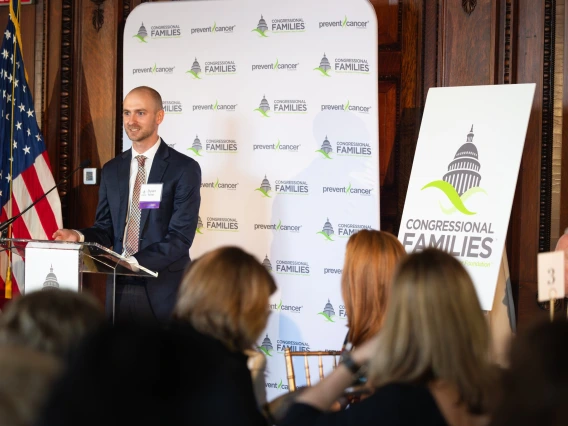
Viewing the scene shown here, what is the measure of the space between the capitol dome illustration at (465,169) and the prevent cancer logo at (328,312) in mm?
1126

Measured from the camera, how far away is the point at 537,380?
40.5 inches

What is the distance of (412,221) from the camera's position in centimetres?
459

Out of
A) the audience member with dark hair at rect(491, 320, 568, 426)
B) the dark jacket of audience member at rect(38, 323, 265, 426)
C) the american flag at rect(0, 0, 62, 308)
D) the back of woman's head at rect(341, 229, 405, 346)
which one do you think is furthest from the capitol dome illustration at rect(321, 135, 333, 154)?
the audience member with dark hair at rect(491, 320, 568, 426)

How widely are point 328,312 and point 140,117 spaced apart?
5.59ft

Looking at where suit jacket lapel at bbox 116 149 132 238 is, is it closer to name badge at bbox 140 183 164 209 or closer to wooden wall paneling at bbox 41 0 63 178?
name badge at bbox 140 183 164 209

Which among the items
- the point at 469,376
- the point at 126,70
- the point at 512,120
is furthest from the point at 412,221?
the point at 469,376

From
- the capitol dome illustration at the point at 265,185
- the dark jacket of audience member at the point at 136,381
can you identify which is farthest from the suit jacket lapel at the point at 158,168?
the dark jacket of audience member at the point at 136,381

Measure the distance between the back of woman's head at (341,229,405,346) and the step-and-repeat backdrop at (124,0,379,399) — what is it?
242 centimetres

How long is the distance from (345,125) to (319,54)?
507mm

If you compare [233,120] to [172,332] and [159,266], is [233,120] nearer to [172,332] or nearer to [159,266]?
[159,266]

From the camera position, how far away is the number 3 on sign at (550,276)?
10.4 ft

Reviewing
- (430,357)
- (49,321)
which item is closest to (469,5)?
(430,357)

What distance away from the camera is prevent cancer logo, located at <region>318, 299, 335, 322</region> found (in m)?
5.03

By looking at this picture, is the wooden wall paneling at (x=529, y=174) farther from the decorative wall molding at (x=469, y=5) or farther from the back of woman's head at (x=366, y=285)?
the back of woman's head at (x=366, y=285)
